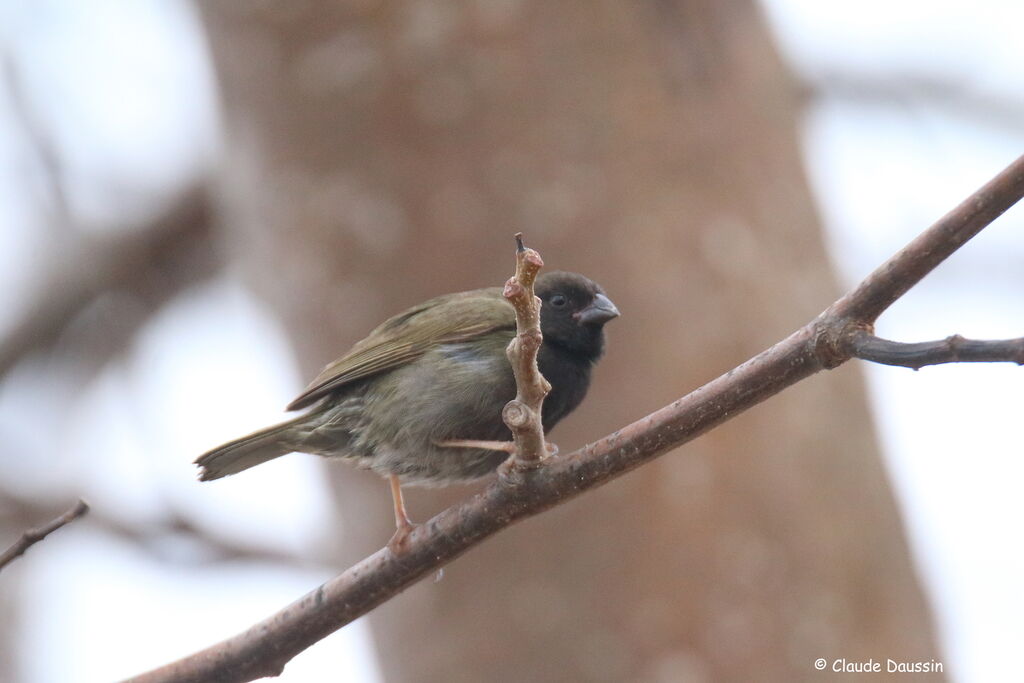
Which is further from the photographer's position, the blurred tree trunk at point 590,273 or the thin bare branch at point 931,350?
the blurred tree trunk at point 590,273

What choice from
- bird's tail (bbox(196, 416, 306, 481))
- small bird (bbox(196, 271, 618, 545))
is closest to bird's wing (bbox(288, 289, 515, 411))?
small bird (bbox(196, 271, 618, 545))

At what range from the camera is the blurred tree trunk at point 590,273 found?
475 centimetres

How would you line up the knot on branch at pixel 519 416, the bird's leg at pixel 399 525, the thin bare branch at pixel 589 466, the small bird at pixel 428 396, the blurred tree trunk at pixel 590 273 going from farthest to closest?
the blurred tree trunk at pixel 590 273, the small bird at pixel 428 396, the bird's leg at pixel 399 525, the knot on branch at pixel 519 416, the thin bare branch at pixel 589 466

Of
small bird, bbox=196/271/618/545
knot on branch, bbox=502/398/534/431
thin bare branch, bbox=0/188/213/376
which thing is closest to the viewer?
knot on branch, bbox=502/398/534/431

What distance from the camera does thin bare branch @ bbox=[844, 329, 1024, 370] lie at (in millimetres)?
1949

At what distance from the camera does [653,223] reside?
5.19 metres

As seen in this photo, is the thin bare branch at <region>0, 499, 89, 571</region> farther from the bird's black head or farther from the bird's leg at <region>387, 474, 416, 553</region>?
the bird's black head

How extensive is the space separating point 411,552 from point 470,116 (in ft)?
9.39

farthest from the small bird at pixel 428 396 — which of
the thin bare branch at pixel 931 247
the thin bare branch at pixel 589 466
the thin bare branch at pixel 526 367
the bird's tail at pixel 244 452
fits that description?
the thin bare branch at pixel 931 247

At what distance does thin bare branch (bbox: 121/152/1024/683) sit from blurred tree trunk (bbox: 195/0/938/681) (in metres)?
2.14

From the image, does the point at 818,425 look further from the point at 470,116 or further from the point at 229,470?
the point at 229,470

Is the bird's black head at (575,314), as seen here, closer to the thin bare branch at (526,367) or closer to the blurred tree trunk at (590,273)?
the blurred tree trunk at (590,273)

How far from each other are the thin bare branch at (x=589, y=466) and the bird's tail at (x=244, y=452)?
4.00 feet

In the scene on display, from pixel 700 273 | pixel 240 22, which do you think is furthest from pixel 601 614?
pixel 240 22
